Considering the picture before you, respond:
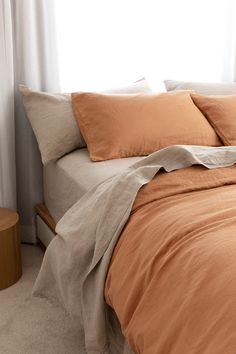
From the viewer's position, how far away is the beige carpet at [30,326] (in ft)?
5.73

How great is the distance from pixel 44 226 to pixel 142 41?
1.22 meters

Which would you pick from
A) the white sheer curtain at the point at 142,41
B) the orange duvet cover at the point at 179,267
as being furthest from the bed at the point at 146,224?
the white sheer curtain at the point at 142,41

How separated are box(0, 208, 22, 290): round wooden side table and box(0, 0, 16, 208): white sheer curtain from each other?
23 centimetres

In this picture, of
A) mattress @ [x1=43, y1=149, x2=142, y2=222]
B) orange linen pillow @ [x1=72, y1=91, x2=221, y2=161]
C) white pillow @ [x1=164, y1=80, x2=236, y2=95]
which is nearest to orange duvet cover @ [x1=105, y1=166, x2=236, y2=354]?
mattress @ [x1=43, y1=149, x2=142, y2=222]

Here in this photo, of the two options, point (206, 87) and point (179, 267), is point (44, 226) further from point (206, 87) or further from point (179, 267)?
point (179, 267)

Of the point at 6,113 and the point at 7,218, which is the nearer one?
the point at 7,218

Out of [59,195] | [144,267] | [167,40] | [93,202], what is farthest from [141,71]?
[144,267]

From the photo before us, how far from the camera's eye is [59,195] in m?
2.12

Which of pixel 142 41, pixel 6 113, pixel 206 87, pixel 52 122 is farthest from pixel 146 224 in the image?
pixel 142 41

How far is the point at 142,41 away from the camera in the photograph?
257cm

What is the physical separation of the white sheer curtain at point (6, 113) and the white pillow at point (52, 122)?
10cm

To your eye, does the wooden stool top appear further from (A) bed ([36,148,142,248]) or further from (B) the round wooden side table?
(A) bed ([36,148,142,248])

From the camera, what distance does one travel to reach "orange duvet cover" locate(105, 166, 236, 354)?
39.8 inches

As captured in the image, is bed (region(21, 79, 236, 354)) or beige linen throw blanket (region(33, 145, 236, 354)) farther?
beige linen throw blanket (region(33, 145, 236, 354))
